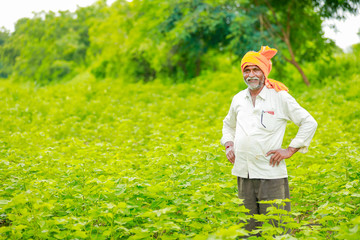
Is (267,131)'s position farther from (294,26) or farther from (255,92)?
(294,26)

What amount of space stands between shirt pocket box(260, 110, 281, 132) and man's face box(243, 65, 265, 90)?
10.4 inches

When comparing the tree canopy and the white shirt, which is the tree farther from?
the white shirt

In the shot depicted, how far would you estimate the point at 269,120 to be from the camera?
3.20 metres

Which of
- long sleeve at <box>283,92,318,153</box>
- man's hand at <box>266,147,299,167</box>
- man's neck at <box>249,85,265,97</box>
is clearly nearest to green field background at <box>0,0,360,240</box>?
Answer: man's hand at <box>266,147,299,167</box>

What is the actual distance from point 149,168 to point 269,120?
84.4 inches

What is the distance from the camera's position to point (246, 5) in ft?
46.2

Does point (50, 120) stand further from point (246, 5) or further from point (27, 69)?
point (27, 69)

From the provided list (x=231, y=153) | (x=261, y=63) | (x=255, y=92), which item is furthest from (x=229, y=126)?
(x=261, y=63)

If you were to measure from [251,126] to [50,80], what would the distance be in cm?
2564

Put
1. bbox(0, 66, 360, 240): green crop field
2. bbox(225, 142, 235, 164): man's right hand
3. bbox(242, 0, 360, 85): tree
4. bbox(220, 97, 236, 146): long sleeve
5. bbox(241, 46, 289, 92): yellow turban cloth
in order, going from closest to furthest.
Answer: bbox(0, 66, 360, 240): green crop field, bbox(241, 46, 289, 92): yellow turban cloth, bbox(225, 142, 235, 164): man's right hand, bbox(220, 97, 236, 146): long sleeve, bbox(242, 0, 360, 85): tree

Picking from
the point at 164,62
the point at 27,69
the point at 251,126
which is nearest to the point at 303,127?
the point at 251,126

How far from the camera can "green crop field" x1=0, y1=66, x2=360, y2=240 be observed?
9.77 feet

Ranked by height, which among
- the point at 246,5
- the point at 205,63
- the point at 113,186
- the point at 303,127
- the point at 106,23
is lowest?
the point at 113,186

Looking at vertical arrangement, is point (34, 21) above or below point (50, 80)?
above
